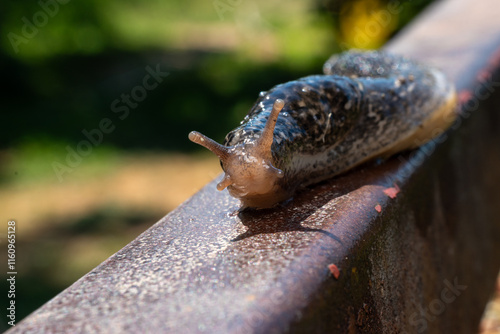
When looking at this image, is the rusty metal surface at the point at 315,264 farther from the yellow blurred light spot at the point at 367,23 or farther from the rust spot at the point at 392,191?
the yellow blurred light spot at the point at 367,23

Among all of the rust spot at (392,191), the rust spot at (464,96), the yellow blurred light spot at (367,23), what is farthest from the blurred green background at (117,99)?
the rust spot at (464,96)

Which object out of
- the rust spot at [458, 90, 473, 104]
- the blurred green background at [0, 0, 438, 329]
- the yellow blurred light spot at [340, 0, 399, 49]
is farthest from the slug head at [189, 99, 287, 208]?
the yellow blurred light spot at [340, 0, 399, 49]

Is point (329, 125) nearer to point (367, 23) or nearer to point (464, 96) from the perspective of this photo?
point (464, 96)

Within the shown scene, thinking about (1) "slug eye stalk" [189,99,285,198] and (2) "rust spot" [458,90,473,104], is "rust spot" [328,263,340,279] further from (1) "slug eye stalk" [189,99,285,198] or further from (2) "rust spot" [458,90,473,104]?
(2) "rust spot" [458,90,473,104]

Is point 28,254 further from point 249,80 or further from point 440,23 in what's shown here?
point 249,80

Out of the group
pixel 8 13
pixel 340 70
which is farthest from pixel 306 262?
pixel 8 13

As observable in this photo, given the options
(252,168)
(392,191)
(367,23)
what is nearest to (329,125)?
(392,191)
